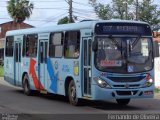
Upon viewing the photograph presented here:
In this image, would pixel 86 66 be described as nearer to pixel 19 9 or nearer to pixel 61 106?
pixel 61 106

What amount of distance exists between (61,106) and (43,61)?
10.7 ft

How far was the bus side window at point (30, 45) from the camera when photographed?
21189mm

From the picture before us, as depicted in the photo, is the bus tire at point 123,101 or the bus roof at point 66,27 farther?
the bus tire at point 123,101

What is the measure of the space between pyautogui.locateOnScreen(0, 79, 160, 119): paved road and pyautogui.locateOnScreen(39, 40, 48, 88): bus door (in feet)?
2.64

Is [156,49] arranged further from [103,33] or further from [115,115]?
[115,115]

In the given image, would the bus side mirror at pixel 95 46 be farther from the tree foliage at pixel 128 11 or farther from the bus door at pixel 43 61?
the tree foliage at pixel 128 11

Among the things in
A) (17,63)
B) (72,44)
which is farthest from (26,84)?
(72,44)

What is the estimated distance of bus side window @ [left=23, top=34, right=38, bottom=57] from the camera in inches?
834

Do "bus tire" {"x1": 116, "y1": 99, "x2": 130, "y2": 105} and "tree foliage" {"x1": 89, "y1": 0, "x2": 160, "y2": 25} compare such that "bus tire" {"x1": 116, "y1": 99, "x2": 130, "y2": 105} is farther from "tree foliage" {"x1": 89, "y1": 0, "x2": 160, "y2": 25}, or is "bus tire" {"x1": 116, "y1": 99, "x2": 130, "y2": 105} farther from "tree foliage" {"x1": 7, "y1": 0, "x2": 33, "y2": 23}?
"tree foliage" {"x1": 7, "y1": 0, "x2": 33, "y2": 23}

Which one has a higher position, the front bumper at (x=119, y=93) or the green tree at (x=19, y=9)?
the green tree at (x=19, y=9)

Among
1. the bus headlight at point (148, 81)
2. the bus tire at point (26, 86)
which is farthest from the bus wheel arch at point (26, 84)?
the bus headlight at point (148, 81)

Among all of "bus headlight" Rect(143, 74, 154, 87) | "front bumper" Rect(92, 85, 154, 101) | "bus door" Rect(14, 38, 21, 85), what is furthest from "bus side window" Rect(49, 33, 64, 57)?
"bus door" Rect(14, 38, 21, 85)

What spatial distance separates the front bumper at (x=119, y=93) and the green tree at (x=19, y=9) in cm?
6596

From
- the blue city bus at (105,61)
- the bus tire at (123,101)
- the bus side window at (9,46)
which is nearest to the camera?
the blue city bus at (105,61)
